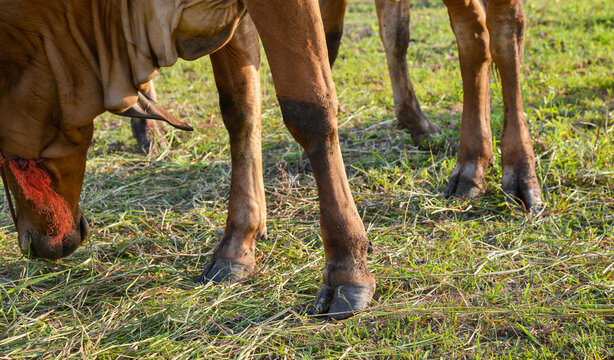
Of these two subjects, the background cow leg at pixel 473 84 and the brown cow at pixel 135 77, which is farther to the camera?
the background cow leg at pixel 473 84

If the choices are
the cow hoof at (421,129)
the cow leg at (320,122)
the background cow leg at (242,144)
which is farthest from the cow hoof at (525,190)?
the background cow leg at (242,144)

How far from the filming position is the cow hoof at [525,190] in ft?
10.8

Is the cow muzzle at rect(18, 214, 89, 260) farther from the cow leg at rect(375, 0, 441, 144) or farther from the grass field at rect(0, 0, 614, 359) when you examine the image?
the cow leg at rect(375, 0, 441, 144)

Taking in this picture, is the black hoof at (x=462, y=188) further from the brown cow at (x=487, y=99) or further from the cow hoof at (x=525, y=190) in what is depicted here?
the cow hoof at (x=525, y=190)

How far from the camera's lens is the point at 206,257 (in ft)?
10.1

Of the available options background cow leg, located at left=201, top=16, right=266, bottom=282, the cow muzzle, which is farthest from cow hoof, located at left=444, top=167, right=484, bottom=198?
the cow muzzle

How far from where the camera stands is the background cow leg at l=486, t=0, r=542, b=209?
3459mm

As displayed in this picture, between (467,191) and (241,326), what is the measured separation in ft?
5.41

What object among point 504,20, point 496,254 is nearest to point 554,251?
point 496,254

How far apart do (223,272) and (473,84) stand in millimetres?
1851

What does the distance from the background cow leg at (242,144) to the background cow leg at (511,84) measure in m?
1.40

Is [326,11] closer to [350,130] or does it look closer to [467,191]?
Result: [350,130]

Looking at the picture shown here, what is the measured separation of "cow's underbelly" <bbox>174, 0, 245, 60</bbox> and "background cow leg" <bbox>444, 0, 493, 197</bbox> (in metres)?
1.66

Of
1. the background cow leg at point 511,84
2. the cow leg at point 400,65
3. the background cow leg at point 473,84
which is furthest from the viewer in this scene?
the cow leg at point 400,65
